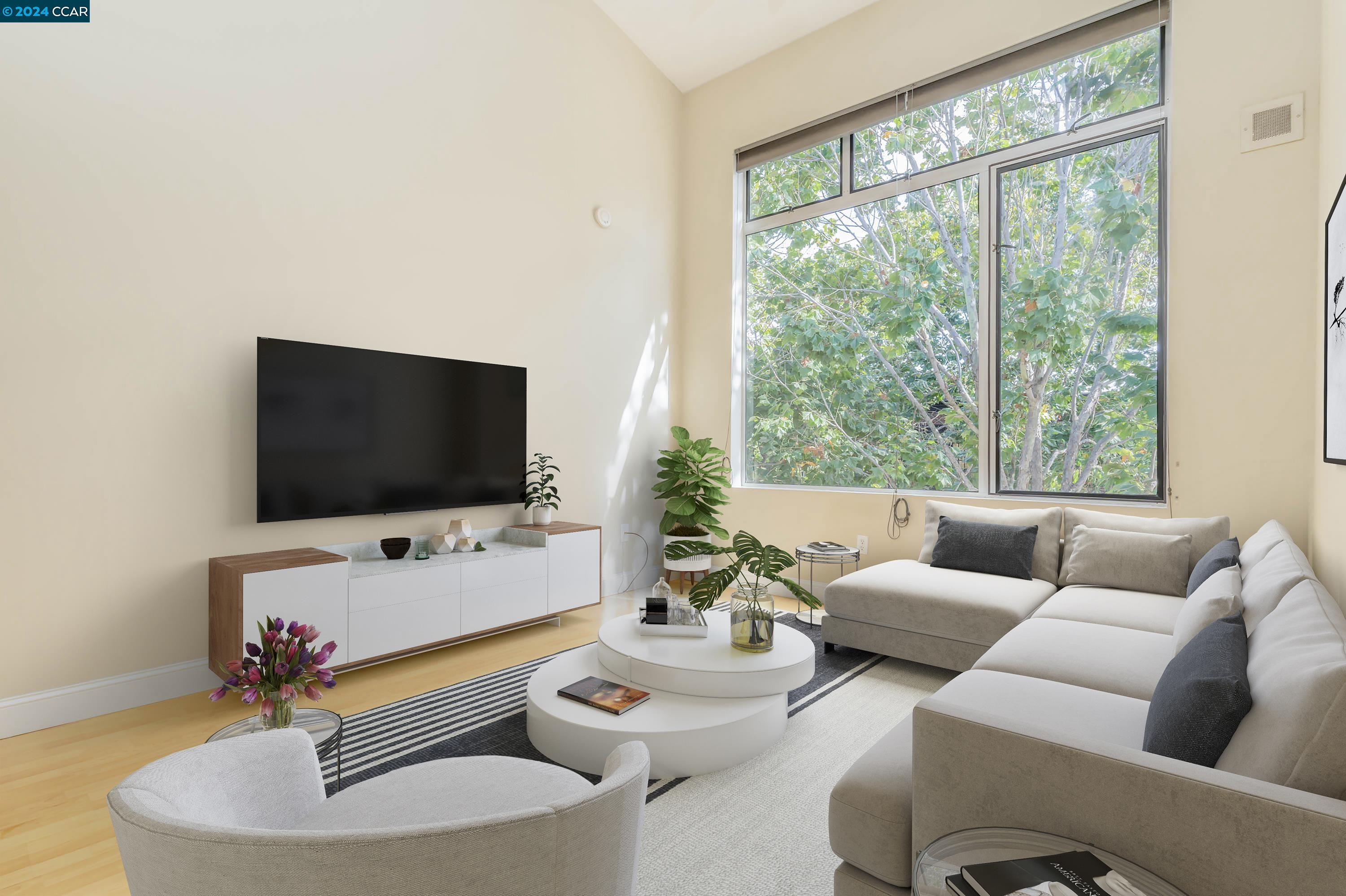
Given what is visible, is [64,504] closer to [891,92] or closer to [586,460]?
[586,460]

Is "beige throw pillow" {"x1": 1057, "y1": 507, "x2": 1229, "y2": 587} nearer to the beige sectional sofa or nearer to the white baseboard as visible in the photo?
the beige sectional sofa

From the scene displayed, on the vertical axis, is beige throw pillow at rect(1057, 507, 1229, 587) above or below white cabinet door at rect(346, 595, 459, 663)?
above

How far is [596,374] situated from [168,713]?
3.07 meters

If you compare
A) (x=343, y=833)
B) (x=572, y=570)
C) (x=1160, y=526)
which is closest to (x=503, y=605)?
(x=572, y=570)

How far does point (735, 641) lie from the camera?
2.53m

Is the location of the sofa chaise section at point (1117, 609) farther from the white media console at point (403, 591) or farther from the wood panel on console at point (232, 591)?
the wood panel on console at point (232, 591)

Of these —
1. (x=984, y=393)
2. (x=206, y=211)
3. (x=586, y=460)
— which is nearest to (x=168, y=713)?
(x=206, y=211)

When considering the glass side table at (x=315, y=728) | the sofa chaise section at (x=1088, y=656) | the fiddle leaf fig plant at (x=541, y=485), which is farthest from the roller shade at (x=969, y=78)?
the glass side table at (x=315, y=728)

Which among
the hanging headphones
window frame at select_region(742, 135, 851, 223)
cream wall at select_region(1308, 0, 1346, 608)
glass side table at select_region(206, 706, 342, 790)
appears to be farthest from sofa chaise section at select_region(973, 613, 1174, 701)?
window frame at select_region(742, 135, 851, 223)

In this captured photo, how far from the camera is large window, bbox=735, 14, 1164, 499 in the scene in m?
3.68

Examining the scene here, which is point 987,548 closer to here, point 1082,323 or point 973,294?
point 1082,323

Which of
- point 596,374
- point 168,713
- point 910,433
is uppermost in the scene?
point 596,374

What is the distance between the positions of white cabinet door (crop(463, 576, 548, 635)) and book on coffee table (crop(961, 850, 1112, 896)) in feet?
9.66

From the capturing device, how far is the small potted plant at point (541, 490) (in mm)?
4238
